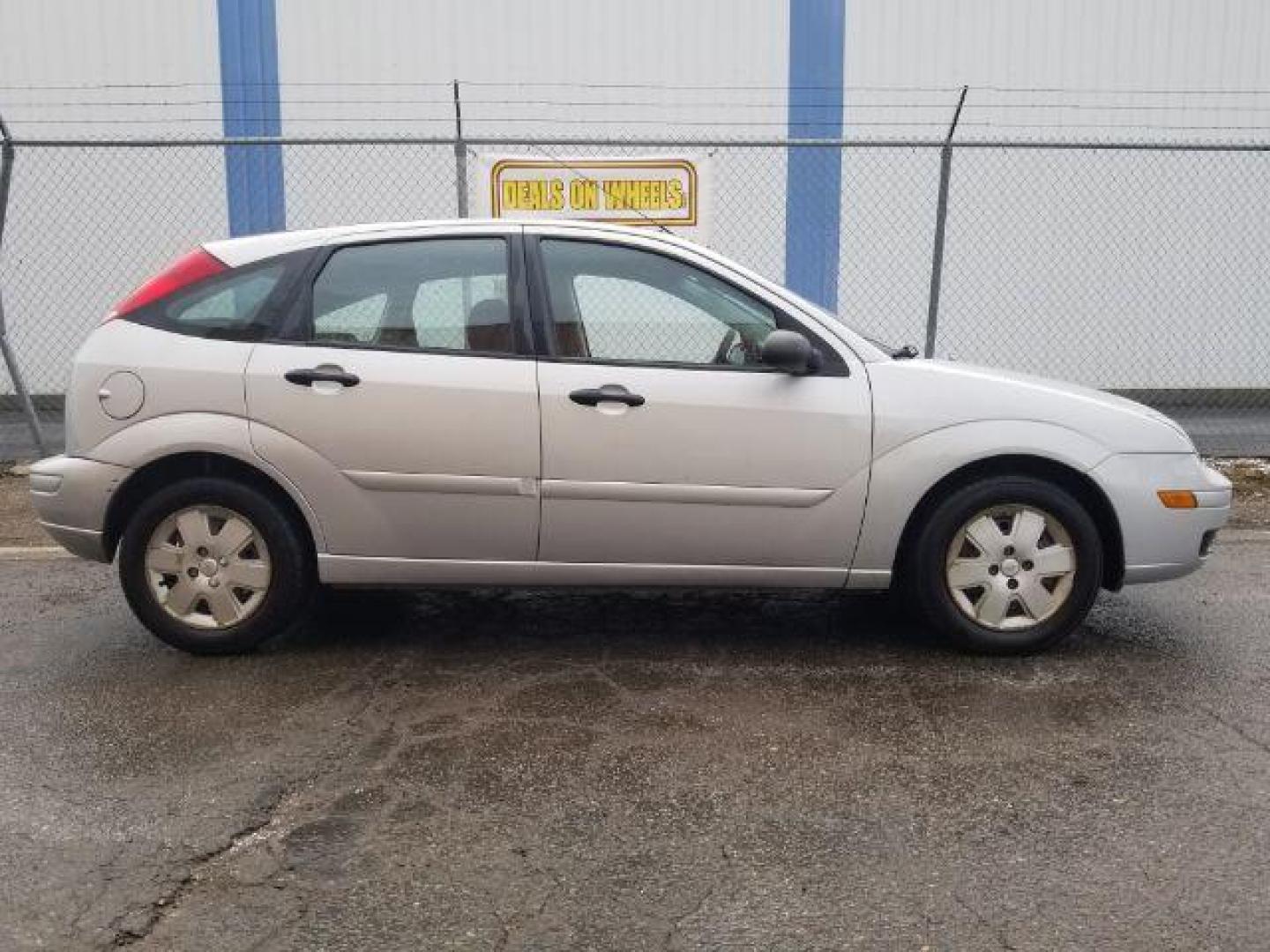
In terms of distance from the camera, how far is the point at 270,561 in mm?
4691

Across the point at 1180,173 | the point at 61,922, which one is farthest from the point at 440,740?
the point at 1180,173

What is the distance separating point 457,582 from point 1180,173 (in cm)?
850

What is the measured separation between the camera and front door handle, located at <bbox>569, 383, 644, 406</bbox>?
15.0 feet

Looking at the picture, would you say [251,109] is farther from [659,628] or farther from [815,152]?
[659,628]

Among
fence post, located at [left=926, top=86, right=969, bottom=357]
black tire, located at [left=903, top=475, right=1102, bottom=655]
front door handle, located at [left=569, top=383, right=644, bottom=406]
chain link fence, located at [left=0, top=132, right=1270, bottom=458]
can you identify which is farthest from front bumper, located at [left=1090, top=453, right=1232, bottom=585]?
chain link fence, located at [left=0, top=132, right=1270, bottom=458]

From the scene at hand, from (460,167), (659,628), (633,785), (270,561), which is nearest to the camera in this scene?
(633,785)

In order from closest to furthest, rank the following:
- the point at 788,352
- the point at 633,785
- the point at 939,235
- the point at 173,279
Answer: the point at 633,785 < the point at 788,352 < the point at 173,279 < the point at 939,235

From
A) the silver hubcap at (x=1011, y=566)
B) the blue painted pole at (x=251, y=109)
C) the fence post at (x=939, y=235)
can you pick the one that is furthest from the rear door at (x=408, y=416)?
the blue painted pole at (x=251, y=109)

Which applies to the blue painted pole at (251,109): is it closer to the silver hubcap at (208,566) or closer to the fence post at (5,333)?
the fence post at (5,333)

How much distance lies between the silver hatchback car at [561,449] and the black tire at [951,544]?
10 mm

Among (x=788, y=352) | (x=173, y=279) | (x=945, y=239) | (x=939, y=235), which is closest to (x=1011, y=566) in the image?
(x=788, y=352)

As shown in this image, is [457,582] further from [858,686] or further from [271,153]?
[271,153]

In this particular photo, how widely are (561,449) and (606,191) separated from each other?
407 cm

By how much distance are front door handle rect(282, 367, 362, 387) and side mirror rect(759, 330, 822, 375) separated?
4.83ft
